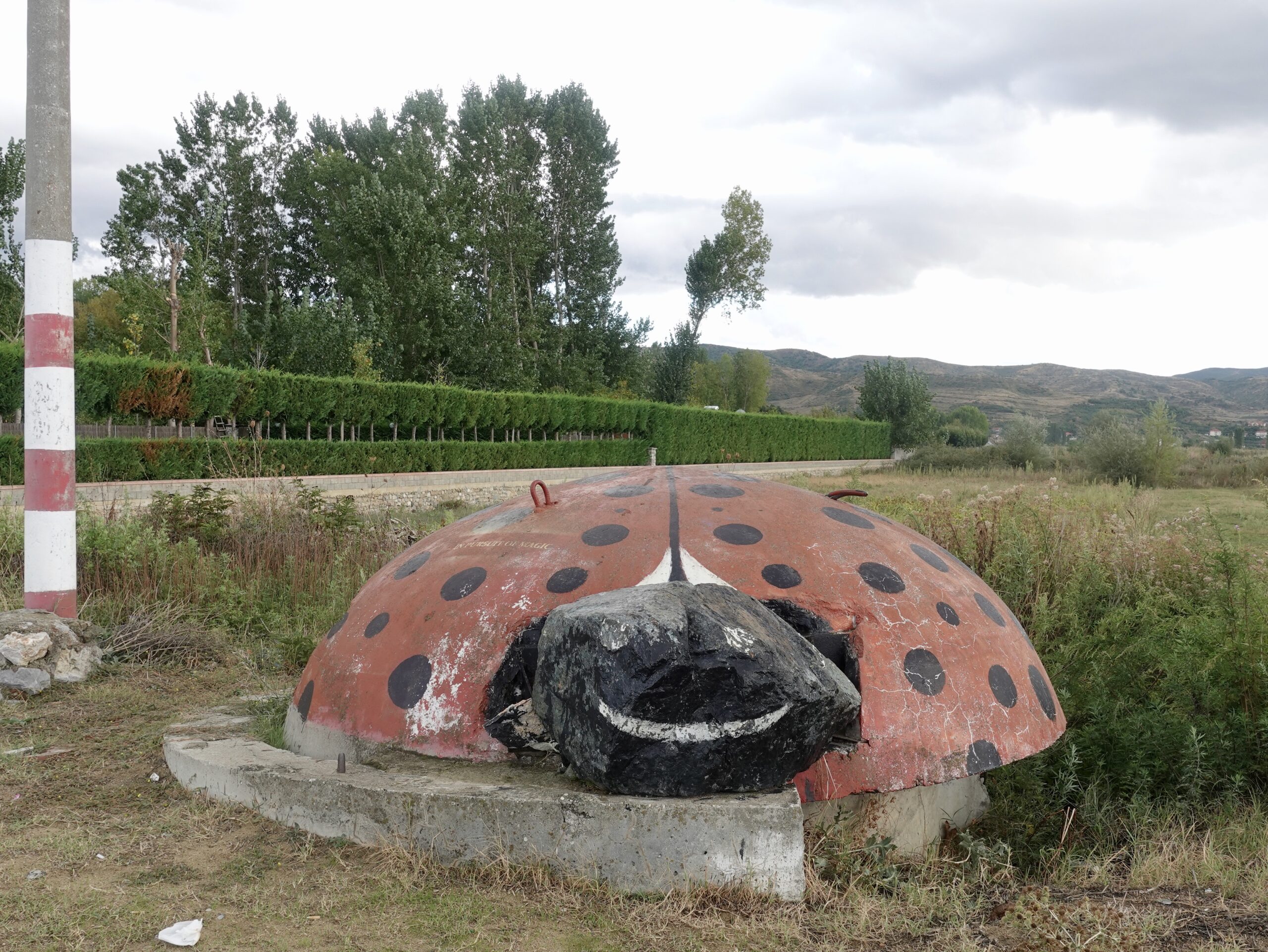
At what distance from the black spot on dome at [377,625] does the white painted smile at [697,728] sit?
4.96 feet

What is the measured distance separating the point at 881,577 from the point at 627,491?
4.27 ft

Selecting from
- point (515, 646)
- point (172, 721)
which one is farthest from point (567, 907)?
point (172, 721)

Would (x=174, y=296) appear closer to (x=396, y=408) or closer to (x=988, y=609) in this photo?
(x=396, y=408)

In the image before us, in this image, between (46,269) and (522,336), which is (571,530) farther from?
(522,336)

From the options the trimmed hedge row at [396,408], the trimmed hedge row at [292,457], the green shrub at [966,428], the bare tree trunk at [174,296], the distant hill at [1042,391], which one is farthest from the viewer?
the distant hill at [1042,391]

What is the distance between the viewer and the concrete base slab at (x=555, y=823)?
3.34 metres

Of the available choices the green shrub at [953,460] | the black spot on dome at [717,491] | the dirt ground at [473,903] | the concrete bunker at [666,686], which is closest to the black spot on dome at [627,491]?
the concrete bunker at [666,686]

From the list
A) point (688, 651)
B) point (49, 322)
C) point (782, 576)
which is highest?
point (49, 322)

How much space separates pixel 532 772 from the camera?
12.5 feet

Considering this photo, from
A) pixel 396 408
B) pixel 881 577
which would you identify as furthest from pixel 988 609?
pixel 396 408

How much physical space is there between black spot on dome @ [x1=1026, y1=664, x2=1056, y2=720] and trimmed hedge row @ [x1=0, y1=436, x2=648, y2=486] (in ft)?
33.6

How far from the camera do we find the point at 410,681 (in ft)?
13.5

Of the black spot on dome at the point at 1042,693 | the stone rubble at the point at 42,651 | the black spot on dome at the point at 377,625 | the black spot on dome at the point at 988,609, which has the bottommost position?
the stone rubble at the point at 42,651

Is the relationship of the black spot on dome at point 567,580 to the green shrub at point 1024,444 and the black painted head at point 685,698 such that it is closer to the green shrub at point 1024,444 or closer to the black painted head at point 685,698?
the black painted head at point 685,698
